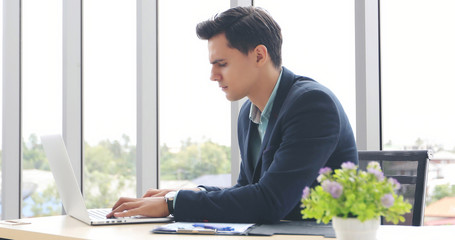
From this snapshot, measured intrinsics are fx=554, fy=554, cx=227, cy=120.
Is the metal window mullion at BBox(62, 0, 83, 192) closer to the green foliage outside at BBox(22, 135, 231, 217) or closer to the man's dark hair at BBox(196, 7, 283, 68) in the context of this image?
the green foliage outside at BBox(22, 135, 231, 217)

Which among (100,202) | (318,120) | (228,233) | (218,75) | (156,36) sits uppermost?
(156,36)

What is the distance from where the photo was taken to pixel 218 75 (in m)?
2.06

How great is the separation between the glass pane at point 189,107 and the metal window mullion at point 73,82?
63 cm

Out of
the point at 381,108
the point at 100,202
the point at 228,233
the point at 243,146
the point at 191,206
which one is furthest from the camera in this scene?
the point at 100,202

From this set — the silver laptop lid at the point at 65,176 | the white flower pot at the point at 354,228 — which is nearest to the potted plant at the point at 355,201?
the white flower pot at the point at 354,228

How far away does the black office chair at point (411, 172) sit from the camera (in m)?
1.89

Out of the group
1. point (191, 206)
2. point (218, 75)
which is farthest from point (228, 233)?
point (218, 75)

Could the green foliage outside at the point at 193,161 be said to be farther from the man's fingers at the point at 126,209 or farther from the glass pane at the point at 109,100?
the man's fingers at the point at 126,209

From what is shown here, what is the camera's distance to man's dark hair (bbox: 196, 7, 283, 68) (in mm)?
2020

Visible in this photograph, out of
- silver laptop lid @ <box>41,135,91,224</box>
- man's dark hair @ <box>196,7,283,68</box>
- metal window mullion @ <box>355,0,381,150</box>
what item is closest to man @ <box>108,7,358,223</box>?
man's dark hair @ <box>196,7,283,68</box>

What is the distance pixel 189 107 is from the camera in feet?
11.4

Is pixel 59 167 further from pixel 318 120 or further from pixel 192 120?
pixel 192 120

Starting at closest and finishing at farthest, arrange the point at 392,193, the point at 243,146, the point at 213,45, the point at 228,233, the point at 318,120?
the point at 392,193 < the point at 228,233 < the point at 318,120 < the point at 213,45 < the point at 243,146

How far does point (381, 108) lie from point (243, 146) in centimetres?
90
